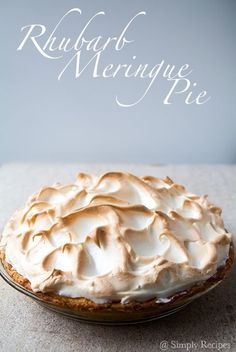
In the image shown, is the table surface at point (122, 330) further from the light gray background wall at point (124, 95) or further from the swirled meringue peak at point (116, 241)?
A: the light gray background wall at point (124, 95)

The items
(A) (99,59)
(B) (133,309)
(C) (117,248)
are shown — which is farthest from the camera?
(A) (99,59)

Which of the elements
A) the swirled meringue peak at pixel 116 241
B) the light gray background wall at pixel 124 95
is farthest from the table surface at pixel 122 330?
the light gray background wall at pixel 124 95

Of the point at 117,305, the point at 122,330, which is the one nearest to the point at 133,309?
the point at 117,305

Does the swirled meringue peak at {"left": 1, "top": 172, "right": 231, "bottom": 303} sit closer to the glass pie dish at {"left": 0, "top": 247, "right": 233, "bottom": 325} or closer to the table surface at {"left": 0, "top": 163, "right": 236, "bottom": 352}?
the glass pie dish at {"left": 0, "top": 247, "right": 233, "bottom": 325}

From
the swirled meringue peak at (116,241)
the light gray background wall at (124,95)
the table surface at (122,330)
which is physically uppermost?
the light gray background wall at (124,95)

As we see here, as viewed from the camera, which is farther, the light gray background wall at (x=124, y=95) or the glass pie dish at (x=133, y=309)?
the light gray background wall at (x=124, y=95)

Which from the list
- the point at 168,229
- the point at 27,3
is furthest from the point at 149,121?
the point at 168,229

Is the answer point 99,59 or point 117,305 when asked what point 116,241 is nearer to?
point 117,305

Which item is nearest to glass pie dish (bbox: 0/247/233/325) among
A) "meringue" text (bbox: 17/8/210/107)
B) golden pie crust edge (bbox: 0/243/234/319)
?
golden pie crust edge (bbox: 0/243/234/319)
